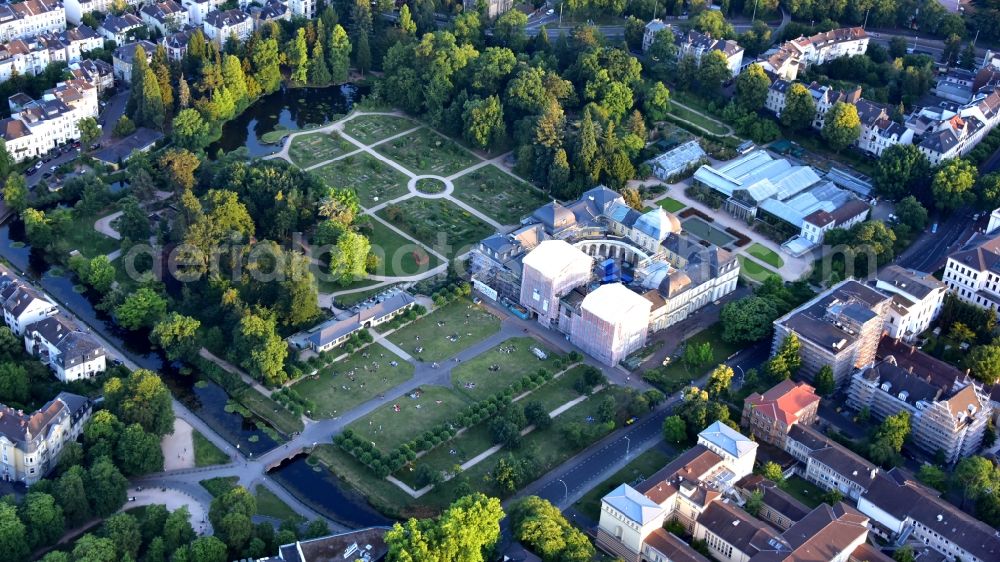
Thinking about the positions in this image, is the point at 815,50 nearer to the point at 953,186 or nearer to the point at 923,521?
the point at 953,186

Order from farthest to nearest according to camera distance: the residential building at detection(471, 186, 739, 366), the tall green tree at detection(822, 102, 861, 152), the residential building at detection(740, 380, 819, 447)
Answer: the tall green tree at detection(822, 102, 861, 152)
the residential building at detection(471, 186, 739, 366)
the residential building at detection(740, 380, 819, 447)

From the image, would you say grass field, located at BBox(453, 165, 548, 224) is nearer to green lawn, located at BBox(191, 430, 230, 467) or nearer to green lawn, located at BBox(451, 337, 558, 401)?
green lawn, located at BBox(451, 337, 558, 401)

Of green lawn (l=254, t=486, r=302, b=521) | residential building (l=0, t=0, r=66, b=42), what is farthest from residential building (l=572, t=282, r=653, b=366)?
residential building (l=0, t=0, r=66, b=42)

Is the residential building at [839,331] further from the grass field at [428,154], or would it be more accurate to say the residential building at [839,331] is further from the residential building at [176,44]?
the residential building at [176,44]

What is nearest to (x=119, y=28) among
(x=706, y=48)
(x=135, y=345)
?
(x=135, y=345)

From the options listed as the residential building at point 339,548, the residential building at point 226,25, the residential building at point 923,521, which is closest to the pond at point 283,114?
the residential building at point 226,25

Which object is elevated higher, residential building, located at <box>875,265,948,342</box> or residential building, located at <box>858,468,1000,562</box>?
residential building, located at <box>875,265,948,342</box>
